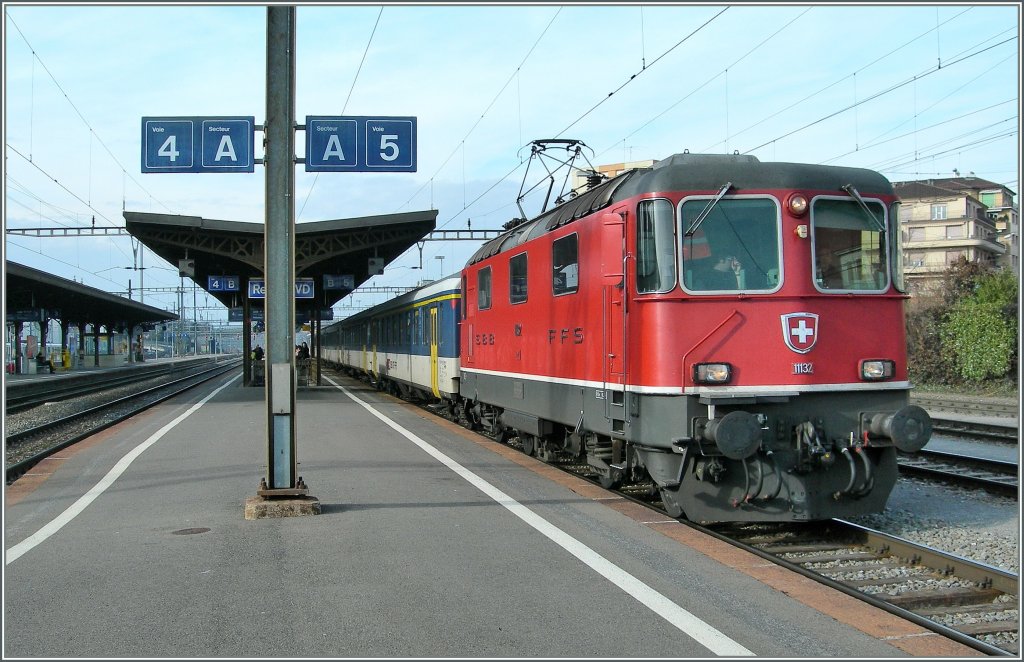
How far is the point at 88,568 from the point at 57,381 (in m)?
35.5

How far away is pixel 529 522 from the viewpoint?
7.66m

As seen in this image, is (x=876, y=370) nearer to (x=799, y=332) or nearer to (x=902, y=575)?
(x=799, y=332)

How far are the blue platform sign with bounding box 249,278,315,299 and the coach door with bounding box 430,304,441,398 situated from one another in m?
11.1

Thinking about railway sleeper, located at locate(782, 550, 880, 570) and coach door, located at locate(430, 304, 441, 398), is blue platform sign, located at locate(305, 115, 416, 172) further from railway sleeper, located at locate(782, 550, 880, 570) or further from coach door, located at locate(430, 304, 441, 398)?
coach door, located at locate(430, 304, 441, 398)

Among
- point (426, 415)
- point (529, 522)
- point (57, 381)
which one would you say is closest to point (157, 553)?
point (529, 522)

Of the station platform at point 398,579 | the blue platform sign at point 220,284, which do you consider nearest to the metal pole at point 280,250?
the station platform at point 398,579

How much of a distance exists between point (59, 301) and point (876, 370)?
45385 millimetres

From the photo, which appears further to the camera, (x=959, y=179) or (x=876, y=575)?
(x=959, y=179)

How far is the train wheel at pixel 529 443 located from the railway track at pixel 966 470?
4.94 metres

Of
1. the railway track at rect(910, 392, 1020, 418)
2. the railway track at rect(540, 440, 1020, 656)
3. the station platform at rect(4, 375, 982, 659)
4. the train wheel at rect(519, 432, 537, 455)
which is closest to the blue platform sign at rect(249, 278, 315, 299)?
the train wheel at rect(519, 432, 537, 455)

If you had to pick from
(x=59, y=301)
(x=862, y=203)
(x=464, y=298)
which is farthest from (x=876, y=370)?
(x=59, y=301)

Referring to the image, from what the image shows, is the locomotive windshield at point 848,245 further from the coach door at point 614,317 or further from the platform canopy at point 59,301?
the platform canopy at point 59,301

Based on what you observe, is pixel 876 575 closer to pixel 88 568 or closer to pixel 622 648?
pixel 622 648

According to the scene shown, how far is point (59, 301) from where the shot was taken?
4419cm
